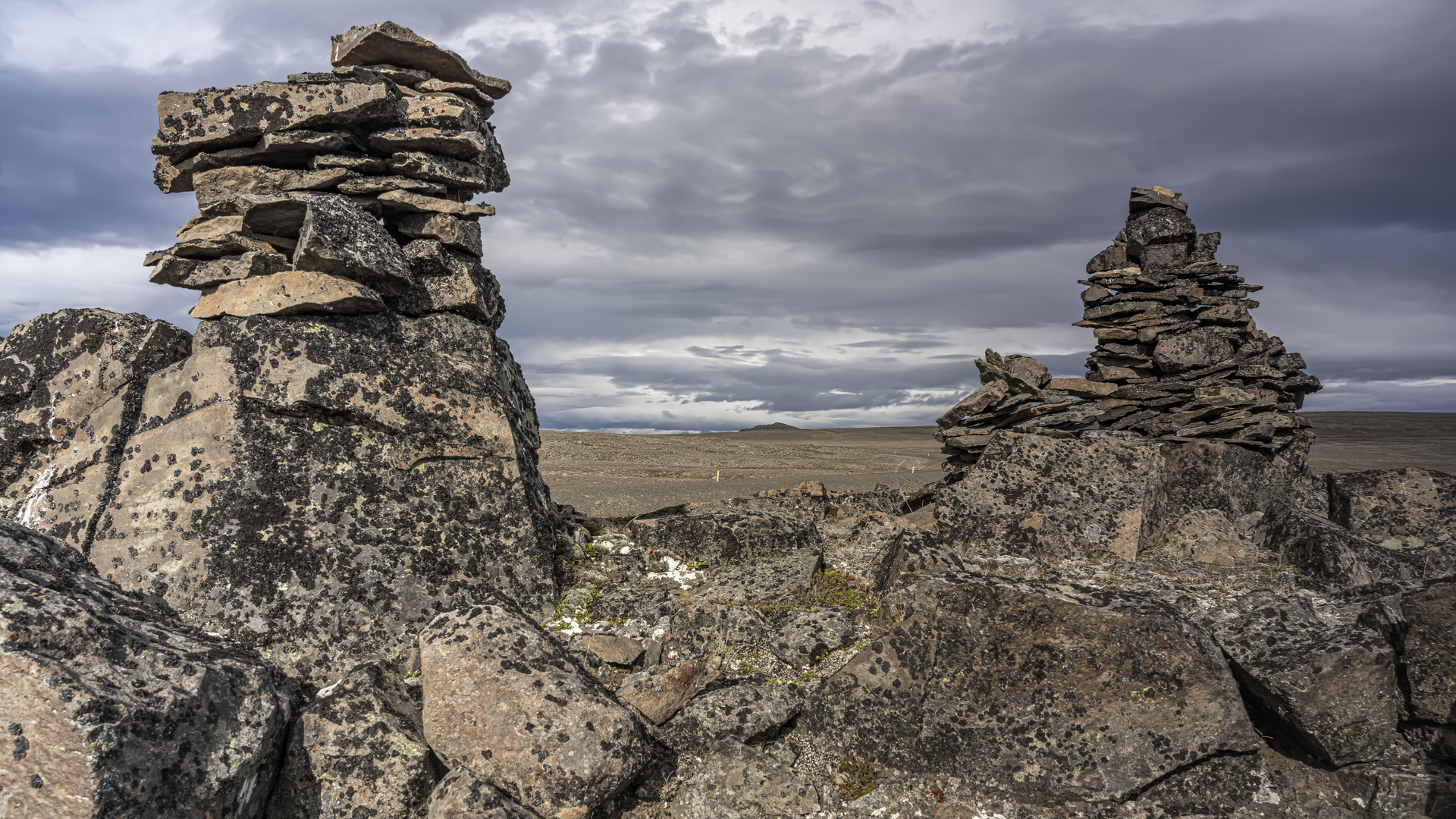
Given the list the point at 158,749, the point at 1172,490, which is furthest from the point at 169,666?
the point at 1172,490

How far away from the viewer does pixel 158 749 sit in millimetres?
4105

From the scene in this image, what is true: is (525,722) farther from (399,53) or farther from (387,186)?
(399,53)

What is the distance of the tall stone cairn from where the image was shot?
7.00 metres

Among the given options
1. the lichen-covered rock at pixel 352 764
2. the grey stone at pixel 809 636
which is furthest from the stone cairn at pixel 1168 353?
the lichen-covered rock at pixel 352 764

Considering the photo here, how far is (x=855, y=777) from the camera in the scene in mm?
6137

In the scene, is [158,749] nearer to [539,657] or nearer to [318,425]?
[539,657]

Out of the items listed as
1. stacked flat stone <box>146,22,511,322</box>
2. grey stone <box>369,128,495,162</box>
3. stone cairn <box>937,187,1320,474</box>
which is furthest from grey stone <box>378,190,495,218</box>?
stone cairn <box>937,187,1320,474</box>

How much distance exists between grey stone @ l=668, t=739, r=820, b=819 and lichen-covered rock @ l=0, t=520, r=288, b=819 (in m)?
2.63

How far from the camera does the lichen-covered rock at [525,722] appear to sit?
5199 millimetres

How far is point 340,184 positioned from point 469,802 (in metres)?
6.57

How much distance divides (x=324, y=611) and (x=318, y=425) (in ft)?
5.47

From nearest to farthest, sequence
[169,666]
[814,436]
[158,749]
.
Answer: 1. [158,749]
2. [169,666]
3. [814,436]

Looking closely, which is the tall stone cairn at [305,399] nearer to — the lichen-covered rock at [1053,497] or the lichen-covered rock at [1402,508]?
the lichen-covered rock at [1053,497]

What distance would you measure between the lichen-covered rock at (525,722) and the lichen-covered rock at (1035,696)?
1762 millimetres
